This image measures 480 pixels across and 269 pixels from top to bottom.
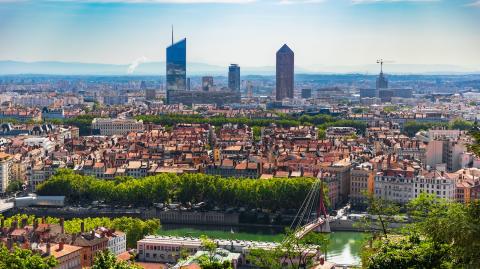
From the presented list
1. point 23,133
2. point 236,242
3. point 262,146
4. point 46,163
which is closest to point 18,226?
point 236,242

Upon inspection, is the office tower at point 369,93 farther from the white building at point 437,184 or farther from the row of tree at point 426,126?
the white building at point 437,184

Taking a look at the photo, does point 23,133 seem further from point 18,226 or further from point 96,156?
point 18,226

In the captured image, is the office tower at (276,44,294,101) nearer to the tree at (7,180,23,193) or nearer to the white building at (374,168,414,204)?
the tree at (7,180,23,193)

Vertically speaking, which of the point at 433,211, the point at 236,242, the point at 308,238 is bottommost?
the point at 236,242

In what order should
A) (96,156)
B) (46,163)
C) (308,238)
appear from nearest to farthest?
(308,238) → (46,163) → (96,156)

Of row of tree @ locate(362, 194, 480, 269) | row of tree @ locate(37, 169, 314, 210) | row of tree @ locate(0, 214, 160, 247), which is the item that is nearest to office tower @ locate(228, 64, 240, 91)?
row of tree @ locate(37, 169, 314, 210)

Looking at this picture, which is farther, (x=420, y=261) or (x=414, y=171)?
(x=414, y=171)

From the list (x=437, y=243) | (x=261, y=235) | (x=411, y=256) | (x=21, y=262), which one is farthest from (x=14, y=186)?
(x=437, y=243)
